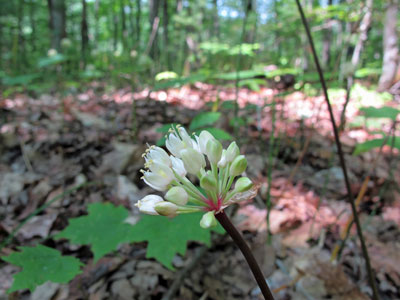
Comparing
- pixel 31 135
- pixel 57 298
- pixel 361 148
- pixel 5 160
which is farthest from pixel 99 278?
pixel 31 135

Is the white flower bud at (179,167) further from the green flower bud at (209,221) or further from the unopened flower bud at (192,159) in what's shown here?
the green flower bud at (209,221)

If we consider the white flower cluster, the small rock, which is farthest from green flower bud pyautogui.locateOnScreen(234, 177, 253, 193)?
the small rock

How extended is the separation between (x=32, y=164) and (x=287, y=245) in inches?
102

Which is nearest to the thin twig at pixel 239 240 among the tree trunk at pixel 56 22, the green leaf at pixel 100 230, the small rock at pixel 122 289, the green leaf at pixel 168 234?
the green leaf at pixel 168 234

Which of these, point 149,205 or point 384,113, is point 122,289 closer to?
point 149,205

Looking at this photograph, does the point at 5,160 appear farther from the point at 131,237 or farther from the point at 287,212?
the point at 287,212

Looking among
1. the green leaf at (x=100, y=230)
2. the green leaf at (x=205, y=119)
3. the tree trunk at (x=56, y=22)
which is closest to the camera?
the green leaf at (x=100, y=230)

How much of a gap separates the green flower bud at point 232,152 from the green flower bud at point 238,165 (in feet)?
0.06

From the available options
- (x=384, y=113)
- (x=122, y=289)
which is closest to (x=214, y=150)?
(x=122, y=289)

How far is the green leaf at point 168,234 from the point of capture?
1408mm

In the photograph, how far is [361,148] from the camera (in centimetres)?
169

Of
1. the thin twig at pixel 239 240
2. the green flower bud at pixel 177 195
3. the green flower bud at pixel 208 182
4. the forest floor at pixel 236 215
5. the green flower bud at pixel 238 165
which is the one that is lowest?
the forest floor at pixel 236 215

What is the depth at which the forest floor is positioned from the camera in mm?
1661

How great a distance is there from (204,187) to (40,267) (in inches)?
43.8
